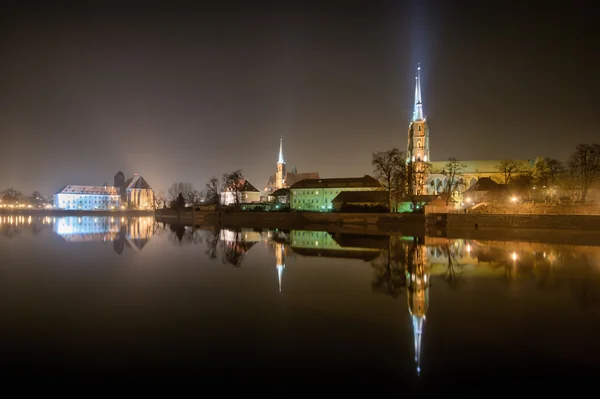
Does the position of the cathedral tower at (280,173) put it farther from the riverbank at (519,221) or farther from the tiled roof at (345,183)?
the riverbank at (519,221)

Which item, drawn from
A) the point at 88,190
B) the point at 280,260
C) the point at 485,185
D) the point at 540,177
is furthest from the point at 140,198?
the point at 280,260

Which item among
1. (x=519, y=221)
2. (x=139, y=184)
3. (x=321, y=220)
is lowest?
(x=321, y=220)

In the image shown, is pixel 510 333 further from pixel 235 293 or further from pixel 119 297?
pixel 119 297

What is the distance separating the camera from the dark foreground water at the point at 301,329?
23.9 ft

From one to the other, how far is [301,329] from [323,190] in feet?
279

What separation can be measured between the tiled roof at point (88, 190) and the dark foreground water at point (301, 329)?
142394mm

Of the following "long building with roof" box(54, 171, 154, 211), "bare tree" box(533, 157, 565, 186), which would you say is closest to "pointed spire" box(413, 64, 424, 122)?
"bare tree" box(533, 157, 565, 186)

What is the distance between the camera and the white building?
14600 centimetres

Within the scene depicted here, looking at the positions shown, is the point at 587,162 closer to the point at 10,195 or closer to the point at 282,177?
the point at 282,177

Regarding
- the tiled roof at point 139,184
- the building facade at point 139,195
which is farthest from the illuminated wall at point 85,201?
the tiled roof at point 139,184

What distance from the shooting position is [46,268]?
19.1 meters

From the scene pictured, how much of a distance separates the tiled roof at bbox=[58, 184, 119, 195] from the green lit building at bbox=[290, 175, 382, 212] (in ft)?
279

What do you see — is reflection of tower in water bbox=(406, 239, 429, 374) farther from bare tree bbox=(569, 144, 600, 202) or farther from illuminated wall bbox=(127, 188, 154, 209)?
illuminated wall bbox=(127, 188, 154, 209)

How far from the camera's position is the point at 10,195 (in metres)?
150
